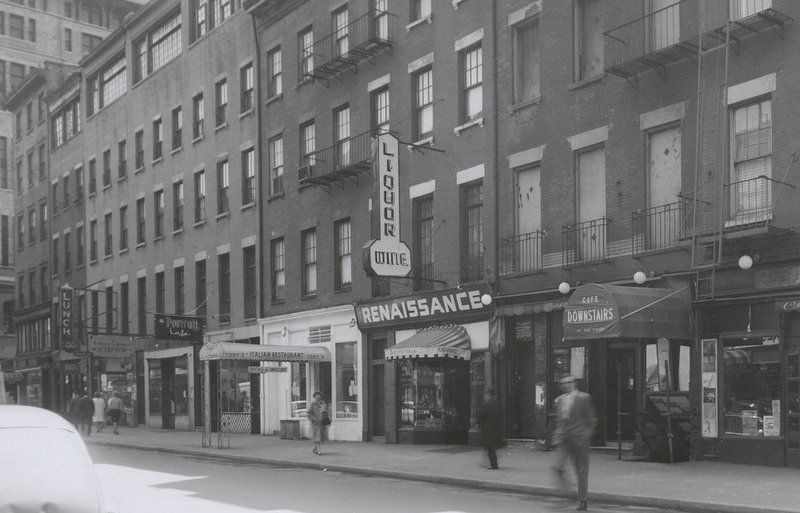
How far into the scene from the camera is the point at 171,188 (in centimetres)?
4166

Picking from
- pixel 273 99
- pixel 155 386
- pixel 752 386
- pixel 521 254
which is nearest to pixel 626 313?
pixel 752 386

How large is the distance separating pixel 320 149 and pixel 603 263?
12.8 metres

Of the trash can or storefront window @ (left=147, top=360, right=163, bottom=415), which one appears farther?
storefront window @ (left=147, top=360, right=163, bottom=415)

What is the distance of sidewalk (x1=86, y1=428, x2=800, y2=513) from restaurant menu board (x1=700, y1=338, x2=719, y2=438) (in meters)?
0.81

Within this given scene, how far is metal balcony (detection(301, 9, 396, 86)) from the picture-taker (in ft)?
92.3

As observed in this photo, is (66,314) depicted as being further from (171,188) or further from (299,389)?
(299,389)

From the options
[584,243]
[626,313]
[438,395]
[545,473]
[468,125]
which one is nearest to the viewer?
[545,473]

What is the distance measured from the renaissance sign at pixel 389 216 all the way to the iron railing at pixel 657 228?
707cm

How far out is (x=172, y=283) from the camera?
4119 cm

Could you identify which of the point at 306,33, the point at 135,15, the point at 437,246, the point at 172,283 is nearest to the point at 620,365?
the point at 437,246

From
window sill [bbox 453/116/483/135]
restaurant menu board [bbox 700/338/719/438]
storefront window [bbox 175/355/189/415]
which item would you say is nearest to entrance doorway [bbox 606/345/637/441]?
restaurant menu board [bbox 700/338/719/438]

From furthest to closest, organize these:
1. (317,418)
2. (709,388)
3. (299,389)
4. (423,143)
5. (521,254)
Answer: (299,389)
(423,143)
(317,418)
(521,254)
(709,388)

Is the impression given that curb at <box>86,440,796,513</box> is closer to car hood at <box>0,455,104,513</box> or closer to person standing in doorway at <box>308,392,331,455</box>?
person standing in doorway at <box>308,392,331,455</box>

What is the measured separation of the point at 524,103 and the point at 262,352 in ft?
32.4
